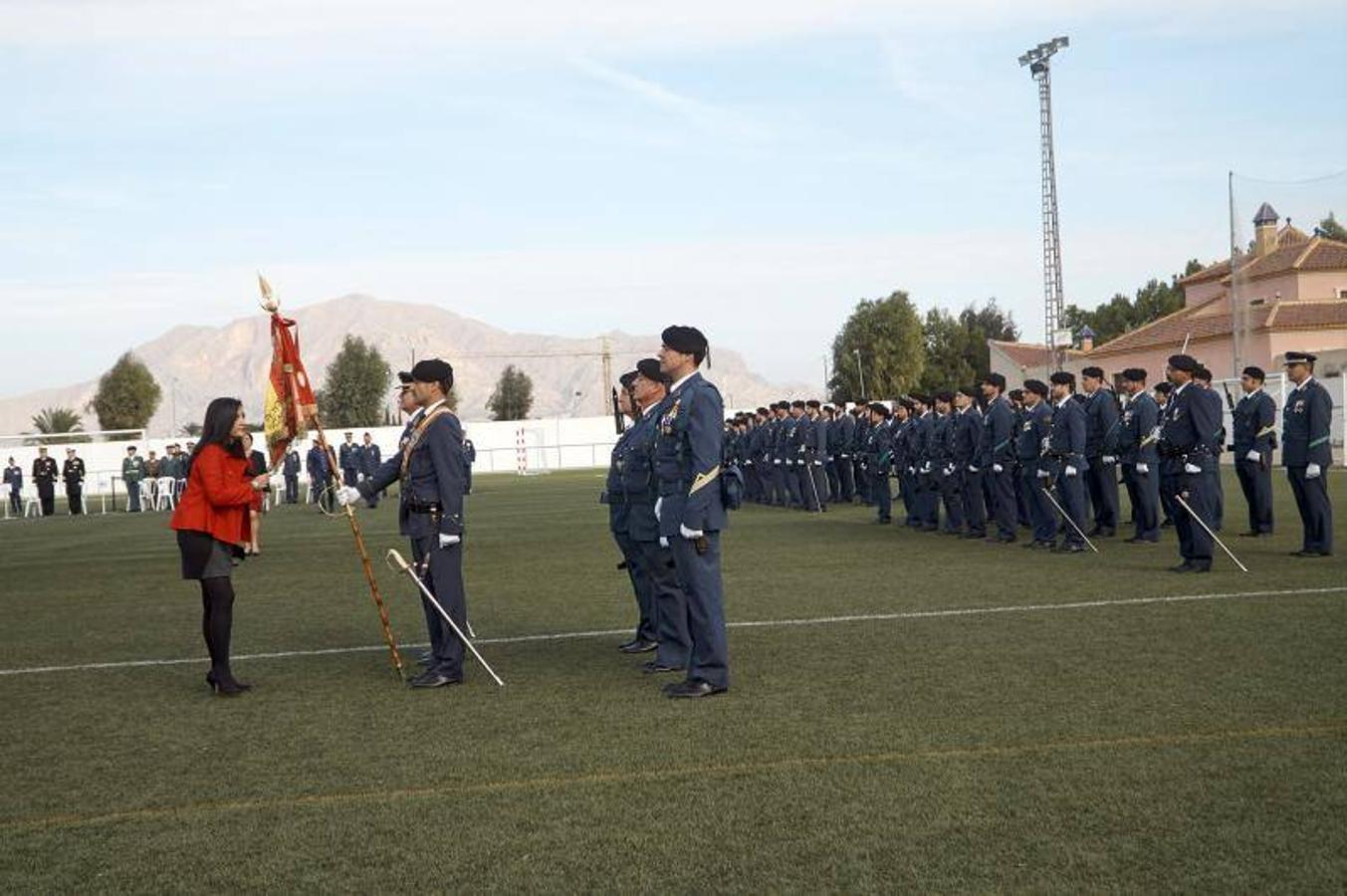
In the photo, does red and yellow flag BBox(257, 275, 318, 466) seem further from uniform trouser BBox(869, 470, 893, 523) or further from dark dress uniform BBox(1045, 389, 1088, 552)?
uniform trouser BBox(869, 470, 893, 523)

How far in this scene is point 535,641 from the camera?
33.8 ft

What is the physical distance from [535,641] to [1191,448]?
7079mm

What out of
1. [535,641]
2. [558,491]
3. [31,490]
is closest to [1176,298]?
[558,491]

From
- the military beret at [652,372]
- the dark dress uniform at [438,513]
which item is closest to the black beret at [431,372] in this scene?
the dark dress uniform at [438,513]

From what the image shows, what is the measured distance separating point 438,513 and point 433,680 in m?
1.06

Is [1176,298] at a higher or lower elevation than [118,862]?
higher

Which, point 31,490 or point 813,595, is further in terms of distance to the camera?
point 31,490

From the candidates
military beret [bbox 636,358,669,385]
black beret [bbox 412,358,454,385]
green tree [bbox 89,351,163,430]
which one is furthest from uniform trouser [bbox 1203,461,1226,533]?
green tree [bbox 89,351,163,430]

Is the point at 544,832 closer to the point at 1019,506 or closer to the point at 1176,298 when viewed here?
the point at 1019,506

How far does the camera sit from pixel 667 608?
8938mm

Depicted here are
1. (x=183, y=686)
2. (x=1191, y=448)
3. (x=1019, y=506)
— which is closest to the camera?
(x=183, y=686)

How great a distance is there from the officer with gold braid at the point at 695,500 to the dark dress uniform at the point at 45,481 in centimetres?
3760

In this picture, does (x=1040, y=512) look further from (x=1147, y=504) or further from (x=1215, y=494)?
(x=1215, y=494)

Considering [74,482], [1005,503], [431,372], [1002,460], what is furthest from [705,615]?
[74,482]
